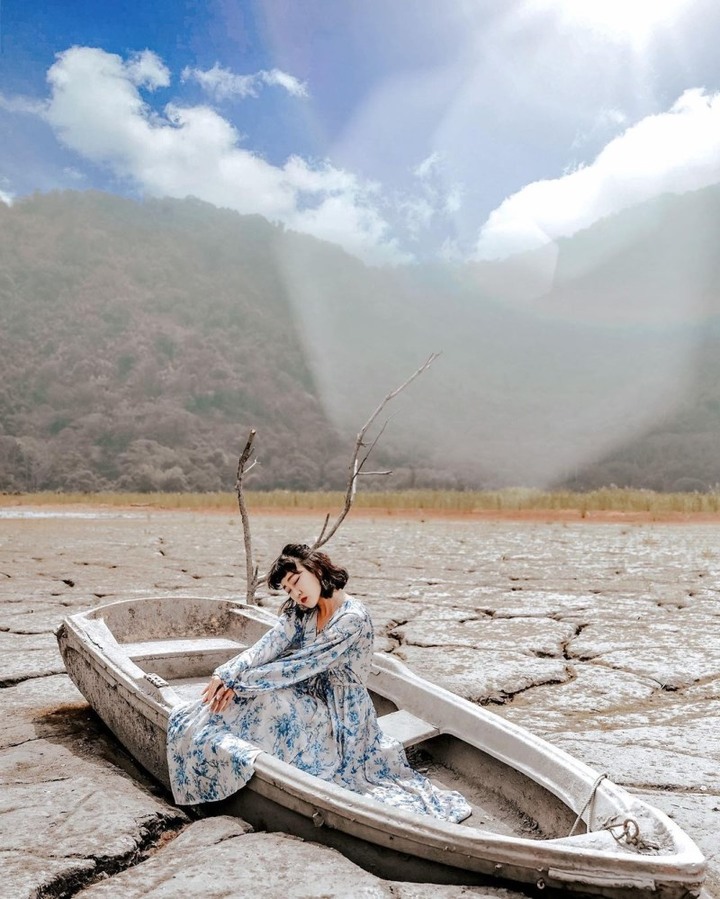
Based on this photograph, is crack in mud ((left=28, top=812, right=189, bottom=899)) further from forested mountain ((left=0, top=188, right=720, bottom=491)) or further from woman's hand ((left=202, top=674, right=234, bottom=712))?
forested mountain ((left=0, top=188, right=720, bottom=491))

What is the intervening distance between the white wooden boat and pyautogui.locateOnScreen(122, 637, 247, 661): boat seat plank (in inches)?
0.4

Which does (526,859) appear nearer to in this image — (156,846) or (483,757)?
(483,757)

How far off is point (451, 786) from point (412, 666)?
1822 mm

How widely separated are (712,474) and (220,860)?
34.8 m

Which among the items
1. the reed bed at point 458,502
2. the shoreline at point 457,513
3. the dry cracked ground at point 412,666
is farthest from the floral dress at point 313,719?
the reed bed at point 458,502

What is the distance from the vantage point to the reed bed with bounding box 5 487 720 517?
15305 mm

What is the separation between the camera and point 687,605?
5.94 metres

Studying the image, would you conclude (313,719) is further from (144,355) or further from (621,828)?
(144,355)

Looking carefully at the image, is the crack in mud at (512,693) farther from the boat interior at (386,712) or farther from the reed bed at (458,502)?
the reed bed at (458,502)

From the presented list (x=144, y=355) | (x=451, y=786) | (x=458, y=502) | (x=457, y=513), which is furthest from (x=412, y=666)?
(x=144, y=355)

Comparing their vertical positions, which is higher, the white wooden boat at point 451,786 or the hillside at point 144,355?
the hillside at point 144,355

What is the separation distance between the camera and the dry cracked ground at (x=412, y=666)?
1.92 m

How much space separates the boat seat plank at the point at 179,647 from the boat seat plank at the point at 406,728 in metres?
1.06

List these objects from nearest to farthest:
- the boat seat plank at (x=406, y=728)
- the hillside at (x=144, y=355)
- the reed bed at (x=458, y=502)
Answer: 1. the boat seat plank at (x=406, y=728)
2. the reed bed at (x=458, y=502)
3. the hillside at (x=144, y=355)
